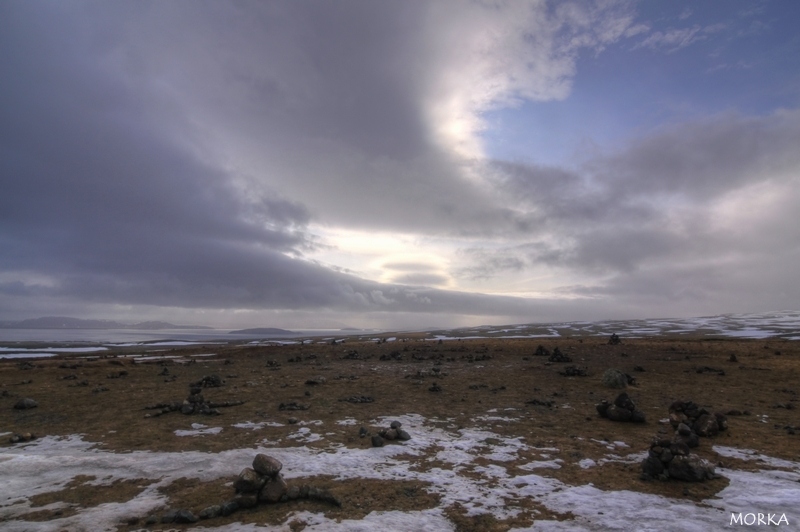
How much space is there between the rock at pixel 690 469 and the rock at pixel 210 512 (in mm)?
11561

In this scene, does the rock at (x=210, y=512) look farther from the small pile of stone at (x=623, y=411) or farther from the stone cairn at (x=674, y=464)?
the small pile of stone at (x=623, y=411)

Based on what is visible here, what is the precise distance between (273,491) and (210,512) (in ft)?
4.63

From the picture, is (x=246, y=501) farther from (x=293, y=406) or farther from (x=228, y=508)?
(x=293, y=406)

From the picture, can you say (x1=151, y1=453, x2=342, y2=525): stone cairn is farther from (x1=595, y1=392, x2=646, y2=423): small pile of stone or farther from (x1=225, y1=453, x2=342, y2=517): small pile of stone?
(x1=595, y1=392, x2=646, y2=423): small pile of stone

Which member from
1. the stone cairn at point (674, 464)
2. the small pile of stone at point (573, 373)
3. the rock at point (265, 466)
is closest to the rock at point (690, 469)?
the stone cairn at point (674, 464)

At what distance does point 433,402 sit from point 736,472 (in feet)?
42.1

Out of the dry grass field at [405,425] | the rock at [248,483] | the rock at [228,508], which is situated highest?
the rock at [248,483]

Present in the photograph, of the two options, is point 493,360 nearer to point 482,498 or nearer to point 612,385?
point 612,385

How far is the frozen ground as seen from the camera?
852cm

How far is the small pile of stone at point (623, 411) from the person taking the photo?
16.5 m

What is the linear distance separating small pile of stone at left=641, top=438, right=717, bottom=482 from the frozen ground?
2.01ft

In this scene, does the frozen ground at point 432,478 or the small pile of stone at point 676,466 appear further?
the small pile of stone at point 676,466

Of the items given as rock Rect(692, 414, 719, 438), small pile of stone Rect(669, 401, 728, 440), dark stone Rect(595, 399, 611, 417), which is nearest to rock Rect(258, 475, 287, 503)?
small pile of stone Rect(669, 401, 728, 440)

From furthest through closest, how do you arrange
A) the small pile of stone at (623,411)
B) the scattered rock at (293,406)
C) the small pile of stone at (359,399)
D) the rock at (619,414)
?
1. the small pile of stone at (359,399)
2. the scattered rock at (293,406)
3. the rock at (619,414)
4. the small pile of stone at (623,411)
